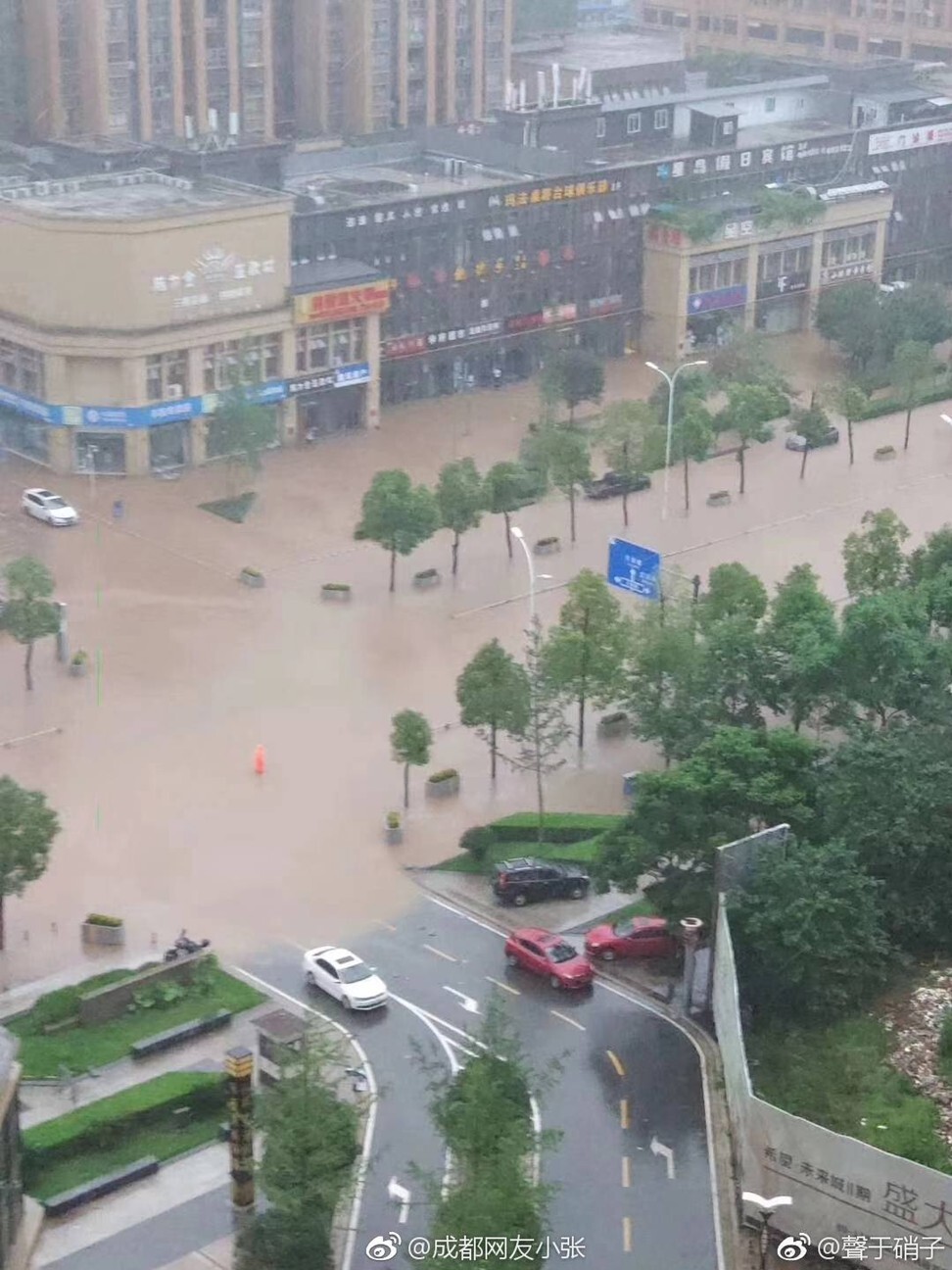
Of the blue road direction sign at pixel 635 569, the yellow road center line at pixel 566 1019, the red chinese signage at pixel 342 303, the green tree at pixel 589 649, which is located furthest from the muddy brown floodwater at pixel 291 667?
the yellow road center line at pixel 566 1019

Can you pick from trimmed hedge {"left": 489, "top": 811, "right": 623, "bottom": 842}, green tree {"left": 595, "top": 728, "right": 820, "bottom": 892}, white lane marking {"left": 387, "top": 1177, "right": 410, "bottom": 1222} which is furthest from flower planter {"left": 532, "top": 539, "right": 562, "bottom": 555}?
white lane marking {"left": 387, "top": 1177, "right": 410, "bottom": 1222}

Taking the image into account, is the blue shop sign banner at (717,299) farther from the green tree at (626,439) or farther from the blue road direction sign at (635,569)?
the blue road direction sign at (635,569)

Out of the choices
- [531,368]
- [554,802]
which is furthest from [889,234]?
[554,802]

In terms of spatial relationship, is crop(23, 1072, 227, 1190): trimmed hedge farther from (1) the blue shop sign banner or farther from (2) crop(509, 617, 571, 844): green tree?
(1) the blue shop sign banner

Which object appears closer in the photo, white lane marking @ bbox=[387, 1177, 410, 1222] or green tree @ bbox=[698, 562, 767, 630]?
white lane marking @ bbox=[387, 1177, 410, 1222]

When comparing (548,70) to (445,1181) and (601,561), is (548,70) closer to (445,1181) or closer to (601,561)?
(601,561)

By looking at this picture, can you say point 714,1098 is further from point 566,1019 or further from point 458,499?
point 458,499
